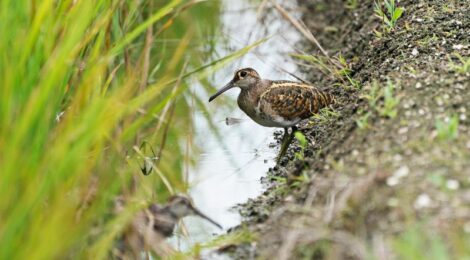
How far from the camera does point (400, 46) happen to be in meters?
7.04

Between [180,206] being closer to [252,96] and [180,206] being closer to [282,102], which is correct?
[282,102]

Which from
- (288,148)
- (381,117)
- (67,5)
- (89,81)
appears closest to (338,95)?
(288,148)

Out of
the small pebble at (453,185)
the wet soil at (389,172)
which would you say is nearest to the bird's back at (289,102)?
the wet soil at (389,172)

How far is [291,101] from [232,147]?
95cm

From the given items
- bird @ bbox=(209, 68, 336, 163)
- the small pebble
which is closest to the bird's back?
bird @ bbox=(209, 68, 336, 163)

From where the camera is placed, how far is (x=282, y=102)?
686 cm

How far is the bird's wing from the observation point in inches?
271

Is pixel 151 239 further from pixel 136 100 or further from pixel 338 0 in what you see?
pixel 338 0

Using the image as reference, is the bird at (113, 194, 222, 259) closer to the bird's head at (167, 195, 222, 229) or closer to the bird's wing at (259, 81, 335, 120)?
the bird's head at (167, 195, 222, 229)

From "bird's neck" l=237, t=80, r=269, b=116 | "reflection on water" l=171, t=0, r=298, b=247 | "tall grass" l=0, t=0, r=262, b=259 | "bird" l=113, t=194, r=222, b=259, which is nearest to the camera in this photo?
"tall grass" l=0, t=0, r=262, b=259

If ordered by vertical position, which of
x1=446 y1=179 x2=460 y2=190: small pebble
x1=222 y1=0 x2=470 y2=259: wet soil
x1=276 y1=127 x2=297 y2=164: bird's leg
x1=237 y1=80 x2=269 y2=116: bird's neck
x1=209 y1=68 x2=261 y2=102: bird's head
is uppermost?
x1=209 y1=68 x2=261 y2=102: bird's head

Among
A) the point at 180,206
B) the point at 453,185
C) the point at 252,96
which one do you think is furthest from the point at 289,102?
the point at 453,185

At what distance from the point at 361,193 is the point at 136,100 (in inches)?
45.8

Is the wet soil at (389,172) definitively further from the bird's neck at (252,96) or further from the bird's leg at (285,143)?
the bird's neck at (252,96)
